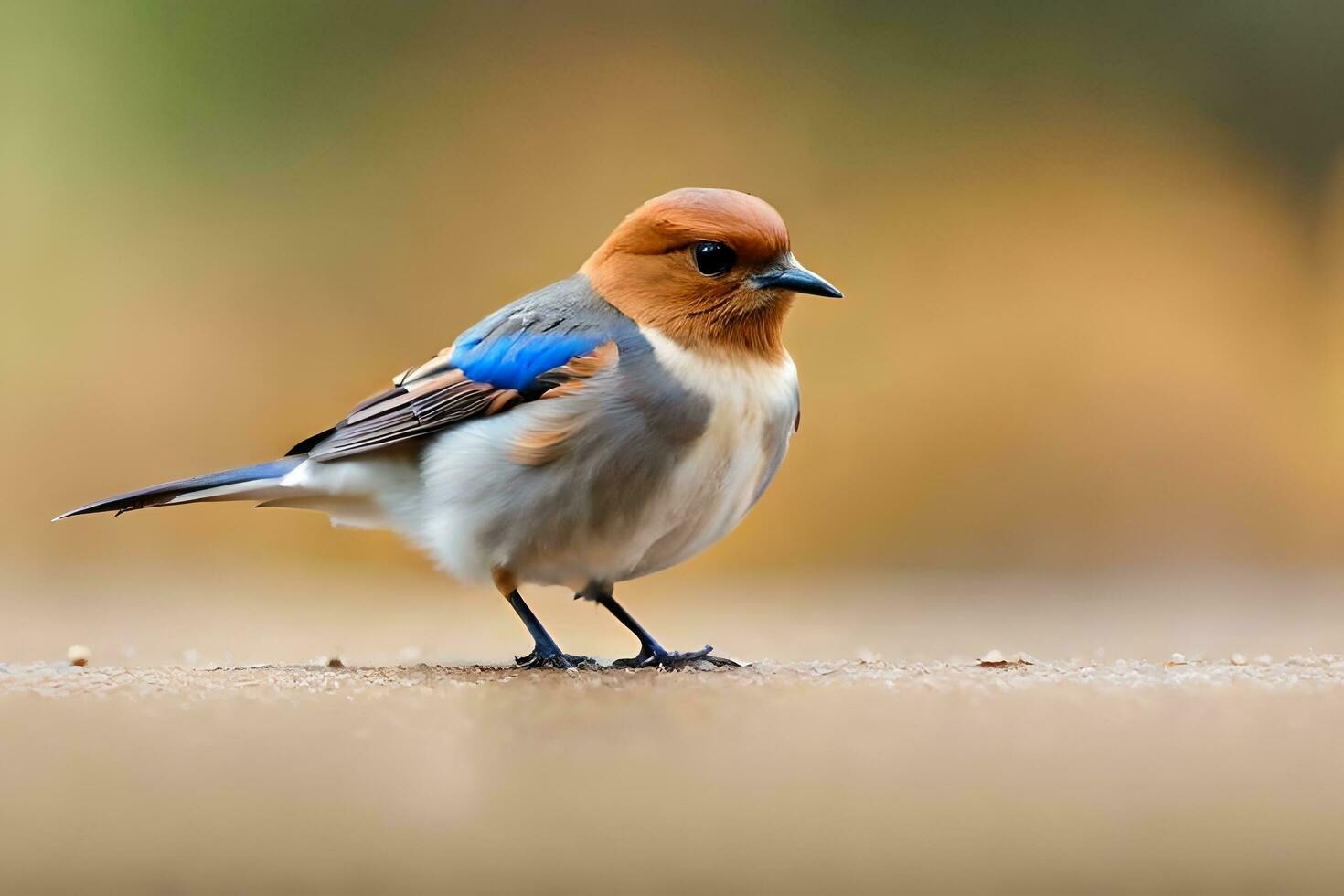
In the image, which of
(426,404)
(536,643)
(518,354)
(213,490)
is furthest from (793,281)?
(213,490)

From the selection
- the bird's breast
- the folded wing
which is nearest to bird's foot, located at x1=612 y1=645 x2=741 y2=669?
the bird's breast

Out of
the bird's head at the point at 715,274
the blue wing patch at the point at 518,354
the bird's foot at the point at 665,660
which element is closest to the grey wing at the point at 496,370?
the blue wing patch at the point at 518,354

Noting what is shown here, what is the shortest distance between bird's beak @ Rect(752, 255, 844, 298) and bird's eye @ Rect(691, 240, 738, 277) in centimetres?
8

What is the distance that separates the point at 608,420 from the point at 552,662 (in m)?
0.72

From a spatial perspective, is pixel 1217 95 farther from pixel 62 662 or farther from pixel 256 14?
pixel 62 662

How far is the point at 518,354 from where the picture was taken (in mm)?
4156

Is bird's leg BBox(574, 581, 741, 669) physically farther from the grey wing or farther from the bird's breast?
the grey wing

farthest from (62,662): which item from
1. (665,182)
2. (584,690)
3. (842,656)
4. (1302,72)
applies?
(1302,72)

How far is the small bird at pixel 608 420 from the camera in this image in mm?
3900

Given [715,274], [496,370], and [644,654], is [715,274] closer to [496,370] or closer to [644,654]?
[496,370]

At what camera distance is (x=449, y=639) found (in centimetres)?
638

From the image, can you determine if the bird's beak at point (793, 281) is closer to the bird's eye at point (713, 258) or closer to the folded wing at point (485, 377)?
the bird's eye at point (713, 258)

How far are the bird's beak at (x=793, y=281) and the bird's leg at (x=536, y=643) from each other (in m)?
1.03

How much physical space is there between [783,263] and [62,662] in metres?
2.47
